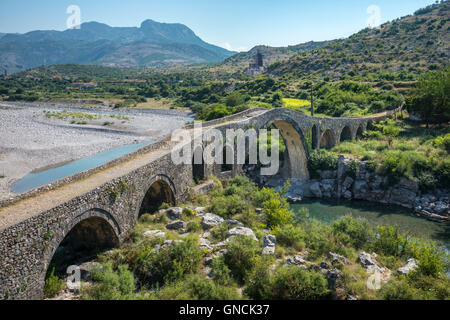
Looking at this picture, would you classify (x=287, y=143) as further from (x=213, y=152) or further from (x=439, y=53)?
(x=439, y=53)

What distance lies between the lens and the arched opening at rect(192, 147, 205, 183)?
15.7m

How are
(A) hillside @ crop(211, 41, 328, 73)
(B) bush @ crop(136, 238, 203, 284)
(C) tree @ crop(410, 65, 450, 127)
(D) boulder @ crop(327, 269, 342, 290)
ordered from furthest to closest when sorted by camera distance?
(A) hillside @ crop(211, 41, 328, 73) → (C) tree @ crop(410, 65, 450, 127) → (B) bush @ crop(136, 238, 203, 284) → (D) boulder @ crop(327, 269, 342, 290)

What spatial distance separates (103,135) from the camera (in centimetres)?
3597

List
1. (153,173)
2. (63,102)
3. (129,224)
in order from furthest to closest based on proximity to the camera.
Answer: (63,102), (153,173), (129,224)

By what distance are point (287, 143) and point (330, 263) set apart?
727 inches

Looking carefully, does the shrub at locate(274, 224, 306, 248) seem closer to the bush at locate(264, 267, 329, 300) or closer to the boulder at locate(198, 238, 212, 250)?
the boulder at locate(198, 238, 212, 250)

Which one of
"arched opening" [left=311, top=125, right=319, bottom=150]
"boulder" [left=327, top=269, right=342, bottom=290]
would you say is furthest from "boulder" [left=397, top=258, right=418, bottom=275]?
"arched opening" [left=311, top=125, right=319, bottom=150]

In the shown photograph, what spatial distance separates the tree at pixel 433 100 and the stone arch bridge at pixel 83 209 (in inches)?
936

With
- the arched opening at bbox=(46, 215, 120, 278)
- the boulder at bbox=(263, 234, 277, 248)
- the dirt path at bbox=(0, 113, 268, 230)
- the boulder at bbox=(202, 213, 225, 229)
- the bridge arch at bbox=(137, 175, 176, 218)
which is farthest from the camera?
the bridge arch at bbox=(137, 175, 176, 218)

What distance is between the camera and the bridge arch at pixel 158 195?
13.0 meters

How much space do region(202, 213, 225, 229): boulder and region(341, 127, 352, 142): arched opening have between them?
23.1 metres

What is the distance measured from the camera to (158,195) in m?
13.3

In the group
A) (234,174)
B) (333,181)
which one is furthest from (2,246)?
(333,181)

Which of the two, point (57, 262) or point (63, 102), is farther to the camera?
point (63, 102)
